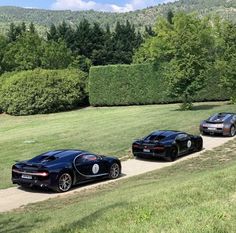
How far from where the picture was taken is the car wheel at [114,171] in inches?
704

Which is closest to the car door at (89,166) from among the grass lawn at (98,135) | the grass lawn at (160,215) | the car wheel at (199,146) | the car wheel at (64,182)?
the car wheel at (64,182)

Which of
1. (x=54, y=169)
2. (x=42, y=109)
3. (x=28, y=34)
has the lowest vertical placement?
(x=42, y=109)

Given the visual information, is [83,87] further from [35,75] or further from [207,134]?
[207,134]

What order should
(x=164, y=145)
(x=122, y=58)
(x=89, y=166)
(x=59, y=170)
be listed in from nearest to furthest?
(x=59, y=170)
(x=89, y=166)
(x=164, y=145)
(x=122, y=58)

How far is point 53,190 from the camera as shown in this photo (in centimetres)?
1571

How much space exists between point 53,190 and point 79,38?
6320 cm

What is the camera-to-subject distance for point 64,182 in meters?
15.8

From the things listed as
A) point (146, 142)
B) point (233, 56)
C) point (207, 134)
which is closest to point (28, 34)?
point (233, 56)

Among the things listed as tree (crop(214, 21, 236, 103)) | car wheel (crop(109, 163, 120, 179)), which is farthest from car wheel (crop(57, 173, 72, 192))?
tree (crop(214, 21, 236, 103))

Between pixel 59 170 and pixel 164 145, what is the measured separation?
270 inches

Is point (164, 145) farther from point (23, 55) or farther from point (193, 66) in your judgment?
point (23, 55)

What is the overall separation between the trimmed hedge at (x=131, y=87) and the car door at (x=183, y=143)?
25.0 m

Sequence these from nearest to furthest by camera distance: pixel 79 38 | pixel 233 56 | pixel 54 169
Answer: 1. pixel 54 169
2. pixel 233 56
3. pixel 79 38

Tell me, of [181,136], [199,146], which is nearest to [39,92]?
[199,146]
